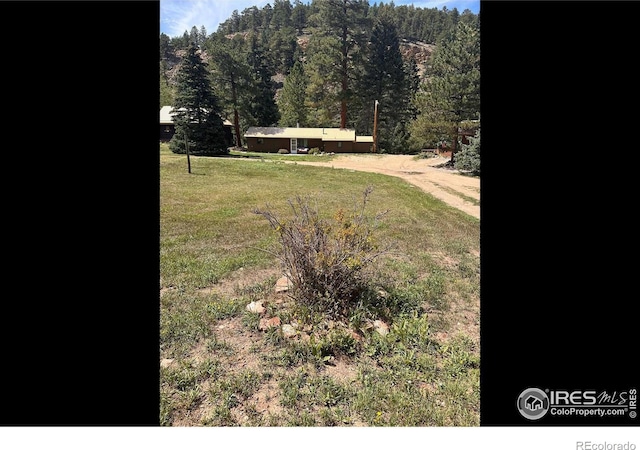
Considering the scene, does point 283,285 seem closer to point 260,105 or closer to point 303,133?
point 303,133

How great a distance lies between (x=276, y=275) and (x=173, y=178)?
10742 mm

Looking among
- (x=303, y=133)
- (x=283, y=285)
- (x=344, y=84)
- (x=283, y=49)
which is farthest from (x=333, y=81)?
(x=283, y=49)

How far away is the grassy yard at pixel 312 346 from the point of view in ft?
6.84

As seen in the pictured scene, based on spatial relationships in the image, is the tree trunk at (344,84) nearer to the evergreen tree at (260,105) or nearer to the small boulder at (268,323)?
the evergreen tree at (260,105)

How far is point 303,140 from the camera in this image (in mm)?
30297

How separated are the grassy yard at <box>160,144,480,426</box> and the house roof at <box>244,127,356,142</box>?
25.4 metres

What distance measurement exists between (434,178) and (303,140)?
16.3 m

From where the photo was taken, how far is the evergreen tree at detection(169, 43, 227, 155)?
22.9m
